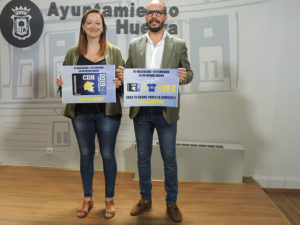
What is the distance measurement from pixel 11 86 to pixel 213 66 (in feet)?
7.66

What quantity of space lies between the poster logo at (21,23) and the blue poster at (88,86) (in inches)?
58.1

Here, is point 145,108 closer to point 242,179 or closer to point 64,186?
point 64,186

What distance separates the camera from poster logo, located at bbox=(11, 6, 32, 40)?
2928 millimetres

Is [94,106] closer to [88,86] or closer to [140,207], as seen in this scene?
[88,86]

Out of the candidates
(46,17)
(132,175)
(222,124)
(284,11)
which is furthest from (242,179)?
(46,17)

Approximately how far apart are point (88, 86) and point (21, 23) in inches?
67.8

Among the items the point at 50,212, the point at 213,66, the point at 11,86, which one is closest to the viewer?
the point at 50,212

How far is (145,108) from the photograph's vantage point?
1.88 meters

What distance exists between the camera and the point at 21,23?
116 inches

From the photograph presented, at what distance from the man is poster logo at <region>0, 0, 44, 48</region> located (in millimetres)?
1629

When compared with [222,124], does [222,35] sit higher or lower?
higher

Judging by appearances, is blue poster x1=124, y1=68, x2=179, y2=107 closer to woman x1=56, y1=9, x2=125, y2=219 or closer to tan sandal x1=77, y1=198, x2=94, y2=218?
woman x1=56, y1=9, x2=125, y2=219

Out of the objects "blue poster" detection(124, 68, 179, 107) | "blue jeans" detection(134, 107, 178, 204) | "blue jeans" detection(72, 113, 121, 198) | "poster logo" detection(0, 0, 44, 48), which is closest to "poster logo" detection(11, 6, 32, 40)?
"poster logo" detection(0, 0, 44, 48)

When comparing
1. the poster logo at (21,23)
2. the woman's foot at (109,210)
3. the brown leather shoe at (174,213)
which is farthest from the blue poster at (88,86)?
the poster logo at (21,23)
